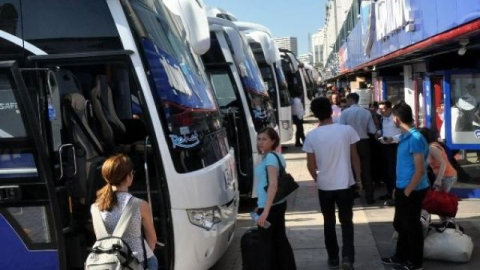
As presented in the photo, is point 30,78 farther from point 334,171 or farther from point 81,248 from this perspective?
point 334,171

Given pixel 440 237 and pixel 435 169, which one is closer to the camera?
pixel 440 237

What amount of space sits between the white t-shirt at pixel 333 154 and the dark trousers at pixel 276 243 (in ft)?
1.83

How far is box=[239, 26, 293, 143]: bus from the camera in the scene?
1216 centimetres

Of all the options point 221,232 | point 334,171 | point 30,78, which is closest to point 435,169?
point 334,171

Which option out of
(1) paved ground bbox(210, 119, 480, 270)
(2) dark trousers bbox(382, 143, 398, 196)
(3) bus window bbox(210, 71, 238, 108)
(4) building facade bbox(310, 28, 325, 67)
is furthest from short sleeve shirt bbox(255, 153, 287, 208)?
(4) building facade bbox(310, 28, 325, 67)

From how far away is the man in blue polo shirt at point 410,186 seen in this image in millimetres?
5363

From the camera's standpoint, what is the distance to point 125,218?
3.63m

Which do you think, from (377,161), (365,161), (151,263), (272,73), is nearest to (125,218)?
(151,263)

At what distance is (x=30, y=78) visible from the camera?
438 centimetres

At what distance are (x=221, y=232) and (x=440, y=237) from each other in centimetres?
235

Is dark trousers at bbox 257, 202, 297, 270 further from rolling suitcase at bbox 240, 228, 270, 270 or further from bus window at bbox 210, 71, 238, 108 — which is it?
bus window at bbox 210, 71, 238, 108

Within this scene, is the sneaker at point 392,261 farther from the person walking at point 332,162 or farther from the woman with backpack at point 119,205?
the woman with backpack at point 119,205

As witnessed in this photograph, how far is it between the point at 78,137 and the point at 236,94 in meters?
3.88

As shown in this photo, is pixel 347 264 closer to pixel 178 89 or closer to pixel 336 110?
pixel 178 89
